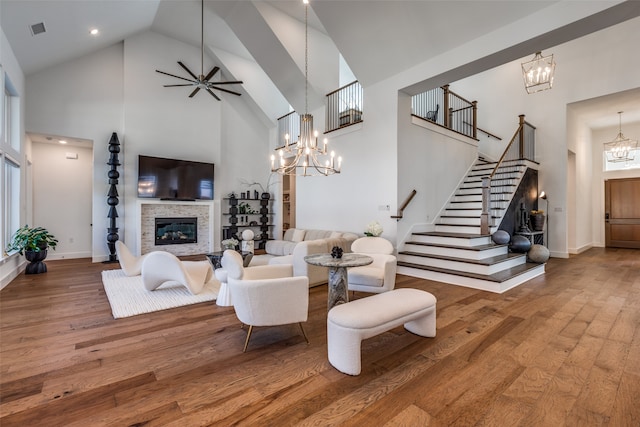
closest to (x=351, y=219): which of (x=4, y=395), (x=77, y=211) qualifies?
(x=4, y=395)

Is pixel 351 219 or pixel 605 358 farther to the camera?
pixel 351 219

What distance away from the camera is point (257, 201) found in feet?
31.9

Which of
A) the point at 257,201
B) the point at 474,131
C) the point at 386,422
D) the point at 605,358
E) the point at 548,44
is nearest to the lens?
the point at 386,422

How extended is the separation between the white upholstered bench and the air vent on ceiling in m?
6.40

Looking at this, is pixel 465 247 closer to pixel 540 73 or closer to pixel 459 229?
pixel 459 229

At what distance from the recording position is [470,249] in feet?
17.3

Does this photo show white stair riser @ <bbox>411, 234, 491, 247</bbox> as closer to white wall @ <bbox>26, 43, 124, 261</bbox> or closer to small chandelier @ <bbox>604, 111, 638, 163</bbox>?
small chandelier @ <bbox>604, 111, 638, 163</bbox>

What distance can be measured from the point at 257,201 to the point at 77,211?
15.2 feet

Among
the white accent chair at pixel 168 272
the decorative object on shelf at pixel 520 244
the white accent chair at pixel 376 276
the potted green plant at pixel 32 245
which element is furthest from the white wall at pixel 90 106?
the decorative object on shelf at pixel 520 244

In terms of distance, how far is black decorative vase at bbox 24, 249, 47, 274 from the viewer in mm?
5500

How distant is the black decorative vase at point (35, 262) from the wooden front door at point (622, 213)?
1540 centimetres

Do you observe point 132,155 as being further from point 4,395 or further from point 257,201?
point 4,395

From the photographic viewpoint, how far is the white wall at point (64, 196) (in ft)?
22.8

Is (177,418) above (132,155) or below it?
below
